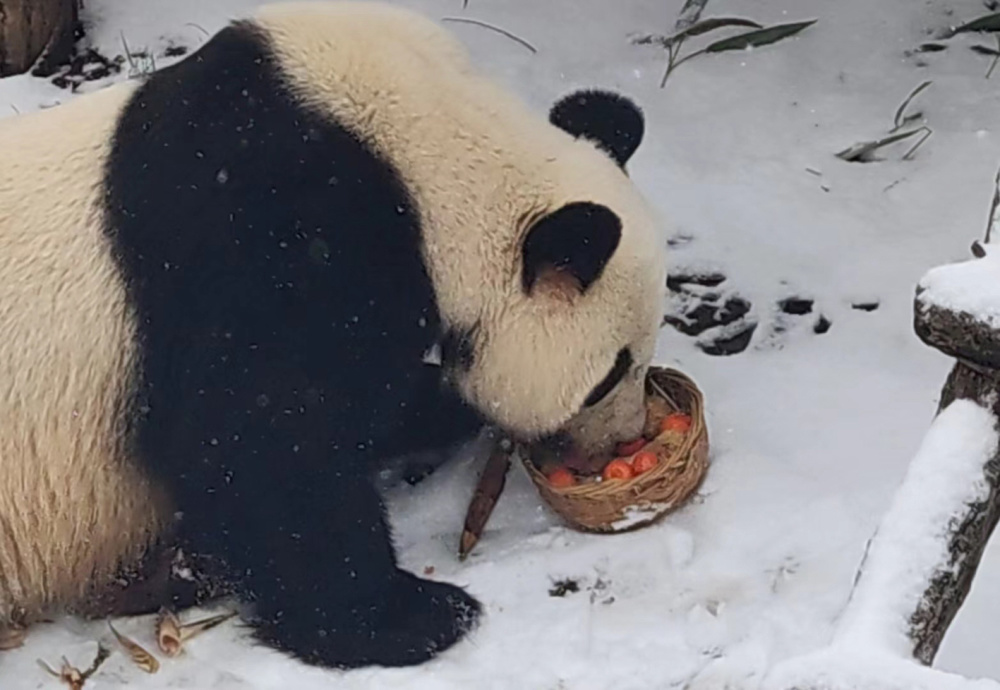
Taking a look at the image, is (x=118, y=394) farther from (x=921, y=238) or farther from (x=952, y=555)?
(x=921, y=238)

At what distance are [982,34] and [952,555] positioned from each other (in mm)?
3252

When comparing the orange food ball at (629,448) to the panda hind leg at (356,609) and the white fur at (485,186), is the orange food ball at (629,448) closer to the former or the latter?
the white fur at (485,186)

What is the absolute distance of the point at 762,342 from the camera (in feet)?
13.4

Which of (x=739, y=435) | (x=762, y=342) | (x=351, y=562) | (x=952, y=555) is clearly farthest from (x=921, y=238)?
(x=952, y=555)

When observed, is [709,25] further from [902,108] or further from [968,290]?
[968,290]

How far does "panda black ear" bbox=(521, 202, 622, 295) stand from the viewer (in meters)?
2.98

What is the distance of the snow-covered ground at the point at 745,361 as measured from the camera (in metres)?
3.28

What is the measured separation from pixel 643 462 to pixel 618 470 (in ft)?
0.18

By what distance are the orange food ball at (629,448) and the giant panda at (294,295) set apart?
0.83ft

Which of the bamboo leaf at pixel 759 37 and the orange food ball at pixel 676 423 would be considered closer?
the orange food ball at pixel 676 423

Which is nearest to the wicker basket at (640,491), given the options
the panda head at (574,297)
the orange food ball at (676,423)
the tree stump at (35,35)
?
the orange food ball at (676,423)

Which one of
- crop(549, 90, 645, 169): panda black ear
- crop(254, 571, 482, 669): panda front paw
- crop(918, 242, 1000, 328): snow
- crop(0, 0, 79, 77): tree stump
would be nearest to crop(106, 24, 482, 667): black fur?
crop(254, 571, 482, 669): panda front paw

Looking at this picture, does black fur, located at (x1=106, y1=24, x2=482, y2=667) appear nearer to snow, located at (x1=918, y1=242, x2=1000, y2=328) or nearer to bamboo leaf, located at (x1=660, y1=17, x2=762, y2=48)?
snow, located at (x1=918, y1=242, x2=1000, y2=328)

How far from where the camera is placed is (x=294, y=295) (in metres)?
3.02
